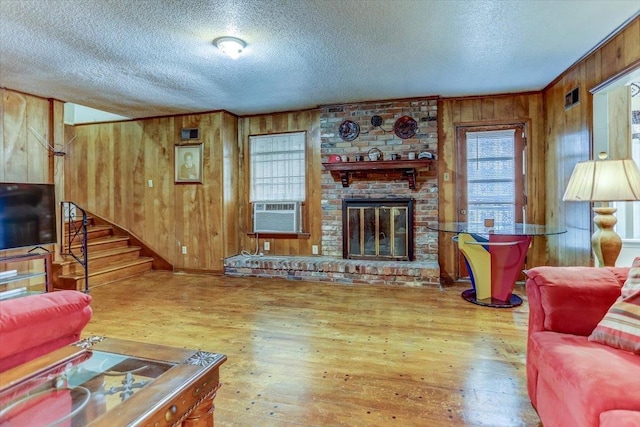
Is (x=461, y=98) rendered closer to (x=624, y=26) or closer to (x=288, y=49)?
(x=624, y=26)

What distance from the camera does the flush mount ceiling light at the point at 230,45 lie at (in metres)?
2.75

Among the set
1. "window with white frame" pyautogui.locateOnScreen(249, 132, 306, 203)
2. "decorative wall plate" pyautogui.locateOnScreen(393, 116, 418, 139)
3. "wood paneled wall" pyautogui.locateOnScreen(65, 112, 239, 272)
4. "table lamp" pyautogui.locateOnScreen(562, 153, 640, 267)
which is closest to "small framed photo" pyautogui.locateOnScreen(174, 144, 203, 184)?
"wood paneled wall" pyautogui.locateOnScreen(65, 112, 239, 272)

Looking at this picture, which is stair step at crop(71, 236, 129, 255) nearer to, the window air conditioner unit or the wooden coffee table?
the window air conditioner unit

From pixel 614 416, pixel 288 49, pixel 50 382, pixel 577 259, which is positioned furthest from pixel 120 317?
pixel 577 259

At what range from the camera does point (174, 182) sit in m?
5.28

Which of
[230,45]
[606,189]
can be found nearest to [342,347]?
[606,189]

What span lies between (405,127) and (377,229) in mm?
1377

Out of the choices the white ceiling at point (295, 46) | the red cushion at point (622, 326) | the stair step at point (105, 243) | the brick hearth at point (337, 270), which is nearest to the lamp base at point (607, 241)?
the red cushion at point (622, 326)

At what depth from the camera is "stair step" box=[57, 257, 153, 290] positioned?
13.6 ft

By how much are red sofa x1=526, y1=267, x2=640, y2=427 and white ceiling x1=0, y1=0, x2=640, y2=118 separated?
1.84 metres

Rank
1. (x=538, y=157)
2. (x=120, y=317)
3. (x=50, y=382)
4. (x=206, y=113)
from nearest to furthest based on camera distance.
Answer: (x=50, y=382)
(x=120, y=317)
(x=538, y=157)
(x=206, y=113)

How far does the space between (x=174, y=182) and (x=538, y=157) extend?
4936mm

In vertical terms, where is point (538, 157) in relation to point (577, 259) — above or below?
above

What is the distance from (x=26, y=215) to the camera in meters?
3.67
